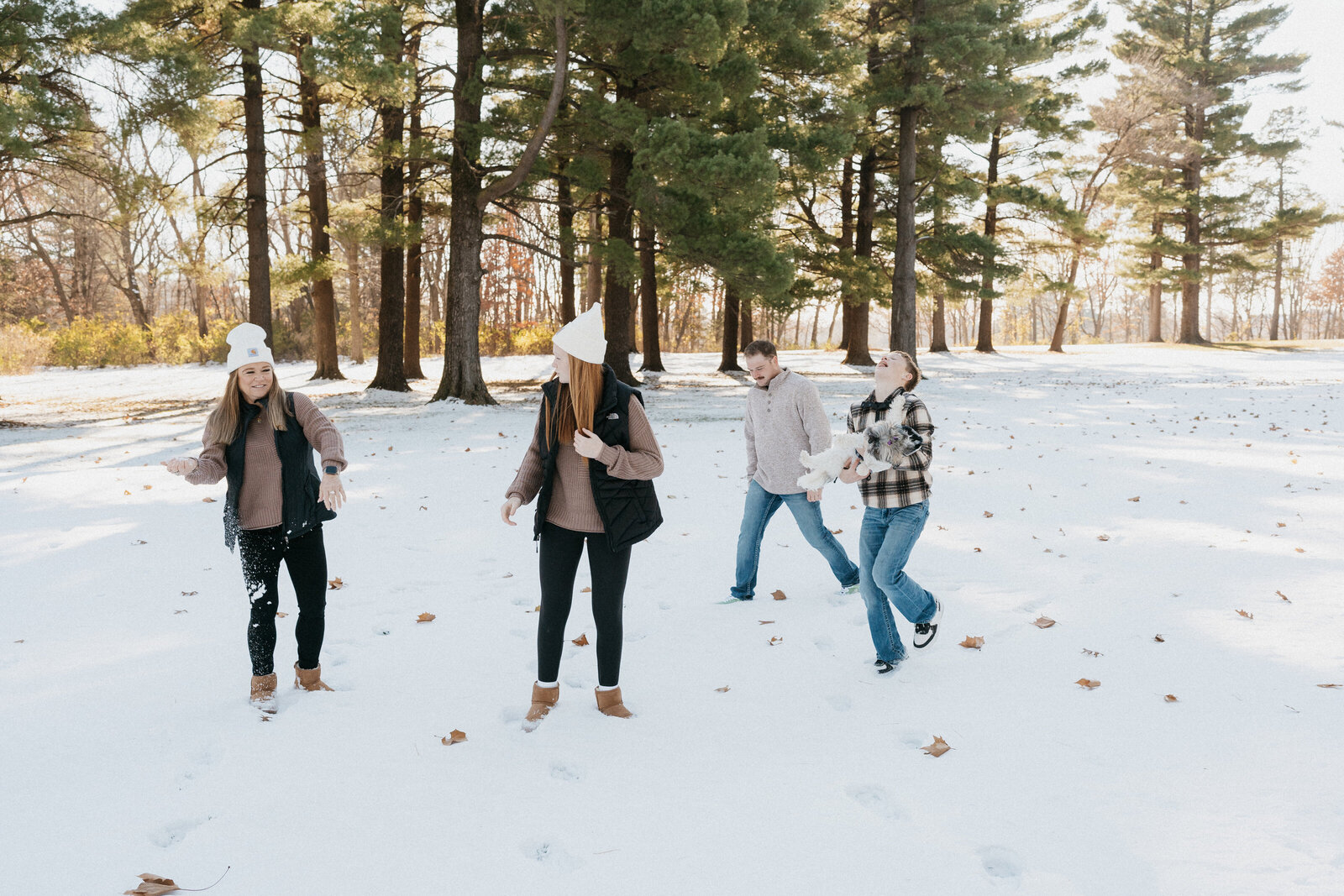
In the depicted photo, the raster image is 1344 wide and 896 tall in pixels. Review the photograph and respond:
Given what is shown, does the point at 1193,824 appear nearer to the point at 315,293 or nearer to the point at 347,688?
the point at 347,688

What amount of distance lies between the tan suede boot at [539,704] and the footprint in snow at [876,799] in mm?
1370

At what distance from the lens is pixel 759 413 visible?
508 cm

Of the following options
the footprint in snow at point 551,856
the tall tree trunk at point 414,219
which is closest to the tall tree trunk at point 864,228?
the tall tree trunk at point 414,219

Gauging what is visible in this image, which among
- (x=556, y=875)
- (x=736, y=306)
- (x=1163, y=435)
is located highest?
(x=736, y=306)

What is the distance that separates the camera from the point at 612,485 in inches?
136

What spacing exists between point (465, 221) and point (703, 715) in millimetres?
13834

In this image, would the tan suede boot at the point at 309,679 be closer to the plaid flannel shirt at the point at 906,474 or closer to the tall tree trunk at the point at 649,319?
the plaid flannel shirt at the point at 906,474

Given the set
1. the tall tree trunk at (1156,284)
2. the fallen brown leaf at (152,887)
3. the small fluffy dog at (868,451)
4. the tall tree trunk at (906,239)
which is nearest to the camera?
the fallen brown leaf at (152,887)

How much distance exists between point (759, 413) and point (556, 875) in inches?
120

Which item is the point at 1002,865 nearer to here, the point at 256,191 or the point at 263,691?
the point at 263,691

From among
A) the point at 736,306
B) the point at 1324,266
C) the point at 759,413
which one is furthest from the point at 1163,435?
the point at 1324,266

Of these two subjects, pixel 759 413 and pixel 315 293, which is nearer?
pixel 759 413

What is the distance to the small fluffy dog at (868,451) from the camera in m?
3.86

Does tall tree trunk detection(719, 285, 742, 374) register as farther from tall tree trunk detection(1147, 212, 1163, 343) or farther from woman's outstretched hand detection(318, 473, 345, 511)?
woman's outstretched hand detection(318, 473, 345, 511)
